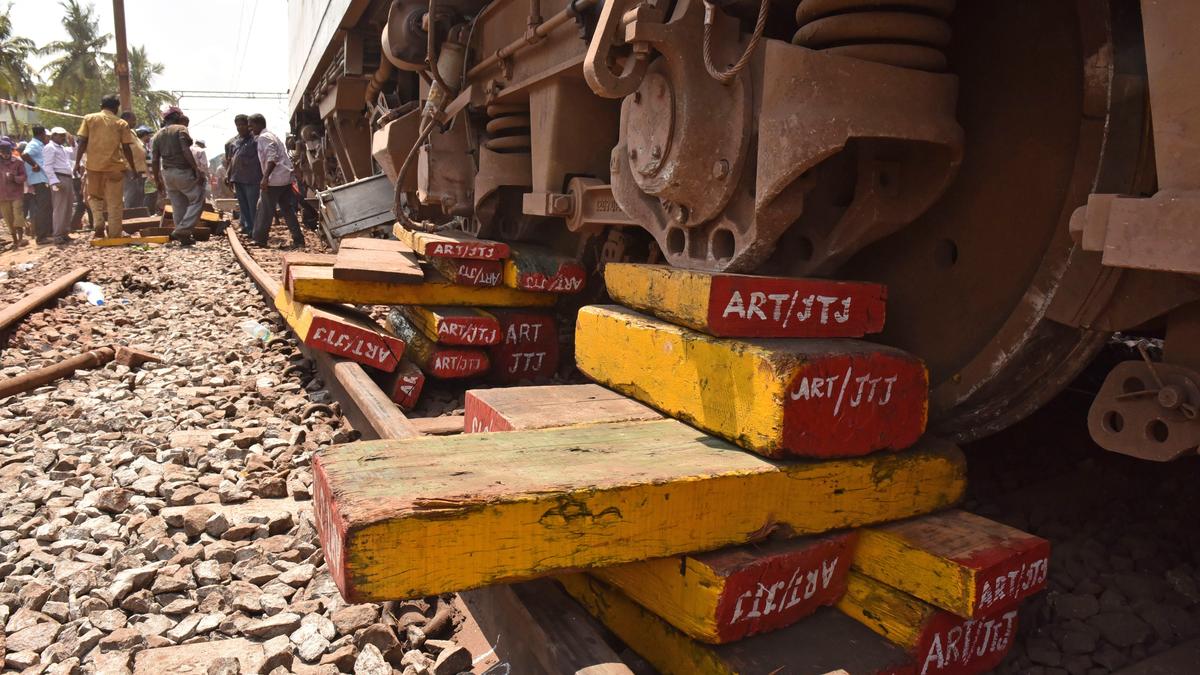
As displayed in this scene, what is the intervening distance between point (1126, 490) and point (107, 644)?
2617mm

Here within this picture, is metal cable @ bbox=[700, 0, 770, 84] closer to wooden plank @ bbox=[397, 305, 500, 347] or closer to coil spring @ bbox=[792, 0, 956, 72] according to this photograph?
coil spring @ bbox=[792, 0, 956, 72]

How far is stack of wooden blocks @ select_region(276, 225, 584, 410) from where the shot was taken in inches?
158

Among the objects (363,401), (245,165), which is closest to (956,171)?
(363,401)

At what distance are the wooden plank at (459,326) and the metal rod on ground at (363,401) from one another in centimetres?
46

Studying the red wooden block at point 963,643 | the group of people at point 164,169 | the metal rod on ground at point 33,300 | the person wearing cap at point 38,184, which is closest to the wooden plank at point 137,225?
the group of people at point 164,169

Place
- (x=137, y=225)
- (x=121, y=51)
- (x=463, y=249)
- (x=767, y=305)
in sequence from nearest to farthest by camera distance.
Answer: (x=767, y=305)
(x=463, y=249)
(x=137, y=225)
(x=121, y=51)

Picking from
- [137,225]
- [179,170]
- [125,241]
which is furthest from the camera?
[137,225]

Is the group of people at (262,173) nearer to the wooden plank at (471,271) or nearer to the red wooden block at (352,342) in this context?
the wooden plank at (471,271)

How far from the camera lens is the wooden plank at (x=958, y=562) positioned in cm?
158

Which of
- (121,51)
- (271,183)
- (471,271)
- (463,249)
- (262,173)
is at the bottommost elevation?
(471,271)

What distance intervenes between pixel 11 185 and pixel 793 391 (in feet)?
50.2

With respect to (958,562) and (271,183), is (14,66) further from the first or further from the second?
(958,562)

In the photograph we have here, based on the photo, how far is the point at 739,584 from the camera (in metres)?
1.56

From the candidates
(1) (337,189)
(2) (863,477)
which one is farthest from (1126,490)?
(1) (337,189)
